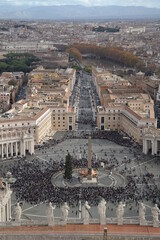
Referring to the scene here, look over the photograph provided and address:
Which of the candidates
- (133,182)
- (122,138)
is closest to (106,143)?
(122,138)

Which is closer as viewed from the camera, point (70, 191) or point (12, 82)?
point (70, 191)

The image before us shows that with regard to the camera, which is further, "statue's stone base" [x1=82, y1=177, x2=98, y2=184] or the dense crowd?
"statue's stone base" [x1=82, y1=177, x2=98, y2=184]

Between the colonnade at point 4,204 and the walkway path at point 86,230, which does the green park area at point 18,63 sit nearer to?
the colonnade at point 4,204

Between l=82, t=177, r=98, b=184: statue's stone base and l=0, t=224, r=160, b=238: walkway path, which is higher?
l=0, t=224, r=160, b=238: walkway path

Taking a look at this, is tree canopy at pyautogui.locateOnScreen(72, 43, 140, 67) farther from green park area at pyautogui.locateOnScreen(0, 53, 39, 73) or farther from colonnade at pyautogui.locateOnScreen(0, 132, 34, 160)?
colonnade at pyautogui.locateOnScreen(0, 132, 34, 160)

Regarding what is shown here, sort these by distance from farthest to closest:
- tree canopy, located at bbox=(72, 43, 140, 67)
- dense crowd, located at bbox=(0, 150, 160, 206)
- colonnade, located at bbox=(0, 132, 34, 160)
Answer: tree canopy, located at bbox=(72, 43, 140, 67) < colonnade, located at bbox=(0, 132, 34, 160) < dense crowd, located at bbox=(0, 150, 160, 206)

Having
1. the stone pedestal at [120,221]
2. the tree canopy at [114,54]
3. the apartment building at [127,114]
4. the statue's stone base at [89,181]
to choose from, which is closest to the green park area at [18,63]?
the tree canopy at [114,54]

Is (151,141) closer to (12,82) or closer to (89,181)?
(89,181)

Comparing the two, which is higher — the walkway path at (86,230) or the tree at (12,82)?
the walkway path at (86,230)

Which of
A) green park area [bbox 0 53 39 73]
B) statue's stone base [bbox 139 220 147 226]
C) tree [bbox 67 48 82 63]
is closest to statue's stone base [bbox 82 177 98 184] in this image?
statue's stone base [bbox 139 220 147 226]

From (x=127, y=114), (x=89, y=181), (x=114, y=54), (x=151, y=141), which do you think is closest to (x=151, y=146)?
(x=151, y=141)

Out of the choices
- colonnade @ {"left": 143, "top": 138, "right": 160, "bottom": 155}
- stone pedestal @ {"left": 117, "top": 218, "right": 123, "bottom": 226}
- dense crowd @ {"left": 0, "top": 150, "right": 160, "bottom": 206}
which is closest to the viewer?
stone pedestal @ {"left": 117, "top": 218, "right": 123, "bottom": 226}

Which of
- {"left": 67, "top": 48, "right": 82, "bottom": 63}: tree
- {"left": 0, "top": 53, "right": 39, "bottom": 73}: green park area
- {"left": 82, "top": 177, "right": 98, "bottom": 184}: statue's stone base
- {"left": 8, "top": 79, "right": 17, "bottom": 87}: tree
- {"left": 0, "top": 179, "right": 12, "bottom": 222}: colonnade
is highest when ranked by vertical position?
{"left": 0, "top": 179, "right": 12, "bottom": 222}: colonnade
